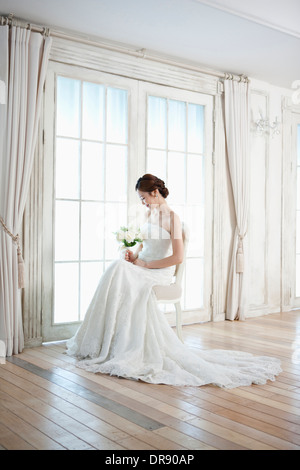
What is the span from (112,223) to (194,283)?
1.27 meters

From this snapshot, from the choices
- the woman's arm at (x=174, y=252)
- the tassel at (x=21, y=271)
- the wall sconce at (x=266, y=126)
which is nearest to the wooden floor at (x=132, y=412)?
the tassel at (x=21, y=271)

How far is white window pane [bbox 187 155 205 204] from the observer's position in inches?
215

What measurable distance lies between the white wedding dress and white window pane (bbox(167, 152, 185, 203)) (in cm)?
144

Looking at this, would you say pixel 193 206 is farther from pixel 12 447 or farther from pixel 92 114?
pixel 12 447

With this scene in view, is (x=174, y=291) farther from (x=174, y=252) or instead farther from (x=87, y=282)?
(x=87, y=282)

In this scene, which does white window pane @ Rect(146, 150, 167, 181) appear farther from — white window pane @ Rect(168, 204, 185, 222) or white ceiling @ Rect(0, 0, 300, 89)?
white ceiling @ Rect(0, 0, 300, 89)

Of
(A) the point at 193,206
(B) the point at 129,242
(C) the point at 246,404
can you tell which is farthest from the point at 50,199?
(C) the point at 246,404

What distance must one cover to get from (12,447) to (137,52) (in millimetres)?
3888

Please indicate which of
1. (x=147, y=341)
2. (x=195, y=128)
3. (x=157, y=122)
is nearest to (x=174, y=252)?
(x=147, y=341)

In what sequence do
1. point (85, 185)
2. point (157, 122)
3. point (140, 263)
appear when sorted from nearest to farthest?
point (140, 263)
point (85, 185)
point (157, 122)

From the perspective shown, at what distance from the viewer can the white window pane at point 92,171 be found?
4.69m

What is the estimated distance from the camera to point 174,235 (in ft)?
13.8

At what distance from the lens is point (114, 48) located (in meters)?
4.78

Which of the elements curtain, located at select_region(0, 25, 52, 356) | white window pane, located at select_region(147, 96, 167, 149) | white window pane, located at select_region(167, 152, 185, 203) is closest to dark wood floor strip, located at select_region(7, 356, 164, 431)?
curtain, located at select_region(0, 25, 52, 356)
